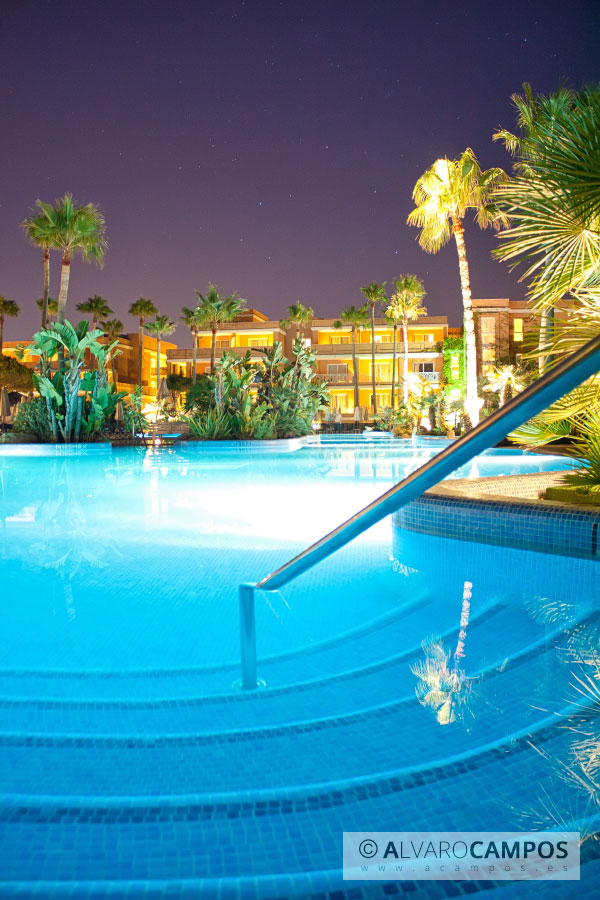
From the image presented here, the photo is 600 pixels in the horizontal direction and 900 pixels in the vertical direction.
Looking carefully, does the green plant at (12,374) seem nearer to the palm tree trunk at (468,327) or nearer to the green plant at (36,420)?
the green plant at (36,420)

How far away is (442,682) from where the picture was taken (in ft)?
9.68

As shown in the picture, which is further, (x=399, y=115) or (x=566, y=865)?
(x=399, y=115)

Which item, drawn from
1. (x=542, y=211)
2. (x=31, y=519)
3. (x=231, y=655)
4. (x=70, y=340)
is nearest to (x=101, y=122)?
(x=70, y=340)

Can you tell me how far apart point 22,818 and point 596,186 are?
5042 millimetres

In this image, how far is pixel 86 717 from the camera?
2.62m

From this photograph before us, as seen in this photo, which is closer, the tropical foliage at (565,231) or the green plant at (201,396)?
the tropical foliage at (565,231)

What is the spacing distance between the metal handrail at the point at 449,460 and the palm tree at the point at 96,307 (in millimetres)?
48644

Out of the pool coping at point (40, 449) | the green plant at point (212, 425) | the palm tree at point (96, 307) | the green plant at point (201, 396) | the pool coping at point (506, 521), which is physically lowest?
the pool coping at point (506, 521)

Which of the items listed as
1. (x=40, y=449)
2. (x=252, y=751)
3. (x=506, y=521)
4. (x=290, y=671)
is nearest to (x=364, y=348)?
(x=40, y=449)

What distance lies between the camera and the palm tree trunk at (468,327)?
1888cm

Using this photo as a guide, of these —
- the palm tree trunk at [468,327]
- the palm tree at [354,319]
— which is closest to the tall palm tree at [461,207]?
the palm tree trunk at [468,327]

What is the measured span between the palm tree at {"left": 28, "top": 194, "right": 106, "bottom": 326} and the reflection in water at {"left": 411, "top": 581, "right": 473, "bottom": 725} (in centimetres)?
2362

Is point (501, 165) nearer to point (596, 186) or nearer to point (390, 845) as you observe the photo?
point (596, 186)

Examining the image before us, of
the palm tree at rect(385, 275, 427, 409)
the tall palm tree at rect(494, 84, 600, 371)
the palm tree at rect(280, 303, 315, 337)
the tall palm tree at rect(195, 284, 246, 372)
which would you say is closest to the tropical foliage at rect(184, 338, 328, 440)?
the tall palm tree at rect(195, 284, 246, 372)
